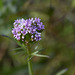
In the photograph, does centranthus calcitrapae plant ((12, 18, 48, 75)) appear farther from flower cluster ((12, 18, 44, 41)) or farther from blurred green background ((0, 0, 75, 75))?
blurred green background ((0, 0, 75, 75))

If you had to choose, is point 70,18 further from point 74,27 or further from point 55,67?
point 55,67

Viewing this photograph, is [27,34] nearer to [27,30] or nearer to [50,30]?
[27,30]

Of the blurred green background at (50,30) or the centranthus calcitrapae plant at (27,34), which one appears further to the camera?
the blurred green background at (50,30)

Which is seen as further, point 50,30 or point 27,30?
point 50,30

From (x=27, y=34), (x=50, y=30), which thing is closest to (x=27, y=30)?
(x=27, y=34)

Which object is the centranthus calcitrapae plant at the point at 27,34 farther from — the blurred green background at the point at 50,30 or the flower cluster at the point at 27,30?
the blurred green background at the point at 50,30

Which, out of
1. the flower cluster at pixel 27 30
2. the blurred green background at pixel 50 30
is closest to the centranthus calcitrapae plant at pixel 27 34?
the flower cluster at pixel 27 30

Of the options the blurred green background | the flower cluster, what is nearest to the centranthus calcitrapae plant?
the flower cluster

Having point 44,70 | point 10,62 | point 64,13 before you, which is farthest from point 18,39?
point 10,62

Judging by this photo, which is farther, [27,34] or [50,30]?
[50,30]
